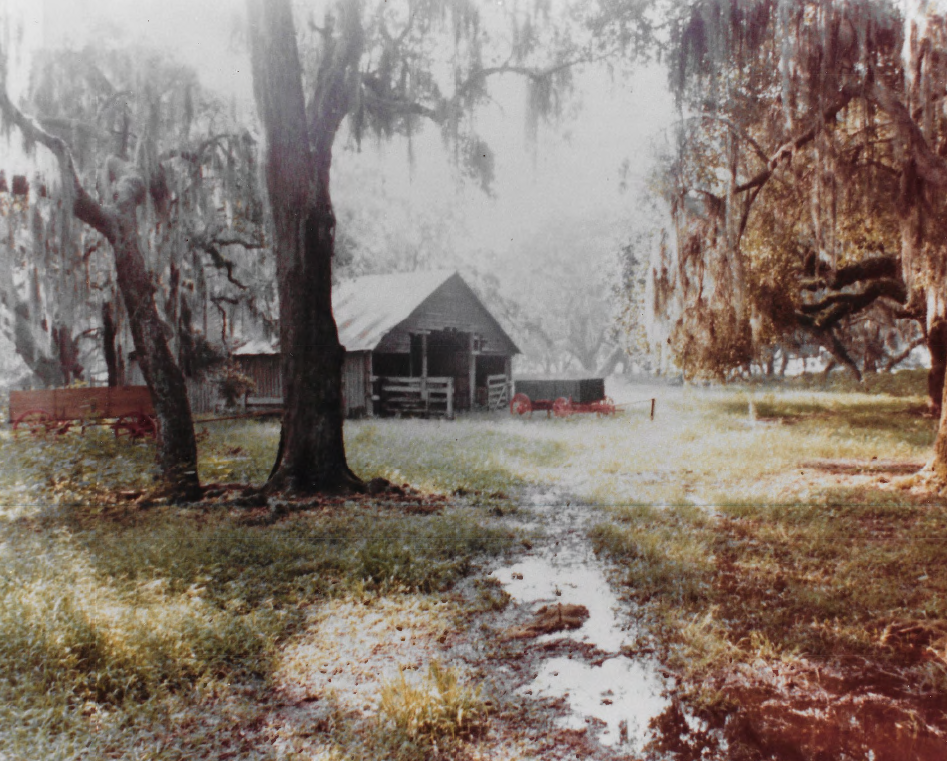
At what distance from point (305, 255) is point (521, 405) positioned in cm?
825

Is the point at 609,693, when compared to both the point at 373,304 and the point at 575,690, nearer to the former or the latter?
the point at 575,690

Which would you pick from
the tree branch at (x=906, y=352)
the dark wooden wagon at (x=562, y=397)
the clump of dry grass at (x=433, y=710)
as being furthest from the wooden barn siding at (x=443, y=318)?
the tree branch at (x=906, y=352)

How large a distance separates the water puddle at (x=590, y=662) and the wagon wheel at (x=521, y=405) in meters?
8.54

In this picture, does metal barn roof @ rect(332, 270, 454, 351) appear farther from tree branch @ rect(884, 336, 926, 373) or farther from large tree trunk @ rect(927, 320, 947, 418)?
tree branch @ rect(884, 336, 926, 373)

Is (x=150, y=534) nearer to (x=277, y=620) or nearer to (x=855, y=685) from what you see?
(x=277, y=620)

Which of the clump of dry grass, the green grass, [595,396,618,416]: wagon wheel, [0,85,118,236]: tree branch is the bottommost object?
the clump of dry grass

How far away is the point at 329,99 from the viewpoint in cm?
695

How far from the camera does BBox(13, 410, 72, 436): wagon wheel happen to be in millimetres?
5371

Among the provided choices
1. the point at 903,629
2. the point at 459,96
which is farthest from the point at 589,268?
the point at 903,629

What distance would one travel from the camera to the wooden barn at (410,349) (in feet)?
35.5

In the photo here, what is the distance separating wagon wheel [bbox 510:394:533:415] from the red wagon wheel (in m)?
8.74

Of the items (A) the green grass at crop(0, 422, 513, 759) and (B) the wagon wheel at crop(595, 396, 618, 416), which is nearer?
(A) the green grass at crop(0, 422, 513, 759)

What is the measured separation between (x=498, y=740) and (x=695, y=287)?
6.68m

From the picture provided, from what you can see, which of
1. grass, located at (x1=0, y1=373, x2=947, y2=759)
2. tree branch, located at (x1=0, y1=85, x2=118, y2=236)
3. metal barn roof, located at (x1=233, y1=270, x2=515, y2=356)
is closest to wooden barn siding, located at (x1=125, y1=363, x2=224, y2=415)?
metal barn roof, located at (x1=233, y1=270, x2=515, y2=356)
